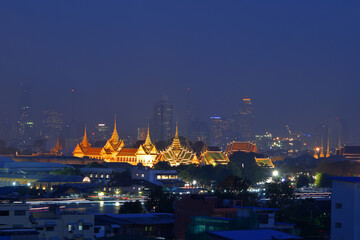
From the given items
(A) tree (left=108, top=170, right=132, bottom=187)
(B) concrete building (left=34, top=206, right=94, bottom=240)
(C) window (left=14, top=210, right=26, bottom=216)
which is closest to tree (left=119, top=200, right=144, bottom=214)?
(B) concrete building (left=34, top=206, right=94, bottom=240)

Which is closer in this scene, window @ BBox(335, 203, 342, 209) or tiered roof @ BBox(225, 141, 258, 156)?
window @ BBox(335, 203, 342, 209)

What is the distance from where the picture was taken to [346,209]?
123ft

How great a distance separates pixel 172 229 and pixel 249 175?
276 feet

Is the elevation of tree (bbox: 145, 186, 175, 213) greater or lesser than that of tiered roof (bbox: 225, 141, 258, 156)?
lesser

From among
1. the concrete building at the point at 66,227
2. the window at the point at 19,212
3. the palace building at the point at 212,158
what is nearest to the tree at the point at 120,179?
the palace building at the point at 212,158

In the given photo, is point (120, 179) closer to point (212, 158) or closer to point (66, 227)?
point (212, 158)

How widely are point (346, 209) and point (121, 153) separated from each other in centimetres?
11229

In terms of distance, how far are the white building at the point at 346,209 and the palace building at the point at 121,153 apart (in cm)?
10163

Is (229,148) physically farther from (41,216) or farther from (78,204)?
(41,216)

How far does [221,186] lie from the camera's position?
233ft

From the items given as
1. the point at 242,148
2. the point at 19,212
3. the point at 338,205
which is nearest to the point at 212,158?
the point at 242,148

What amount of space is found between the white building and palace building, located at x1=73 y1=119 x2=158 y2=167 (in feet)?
333

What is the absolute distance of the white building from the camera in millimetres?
36906

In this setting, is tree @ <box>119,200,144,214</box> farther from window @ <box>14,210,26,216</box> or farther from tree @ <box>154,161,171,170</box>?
tree @ <box>154,161,171,170</box>
